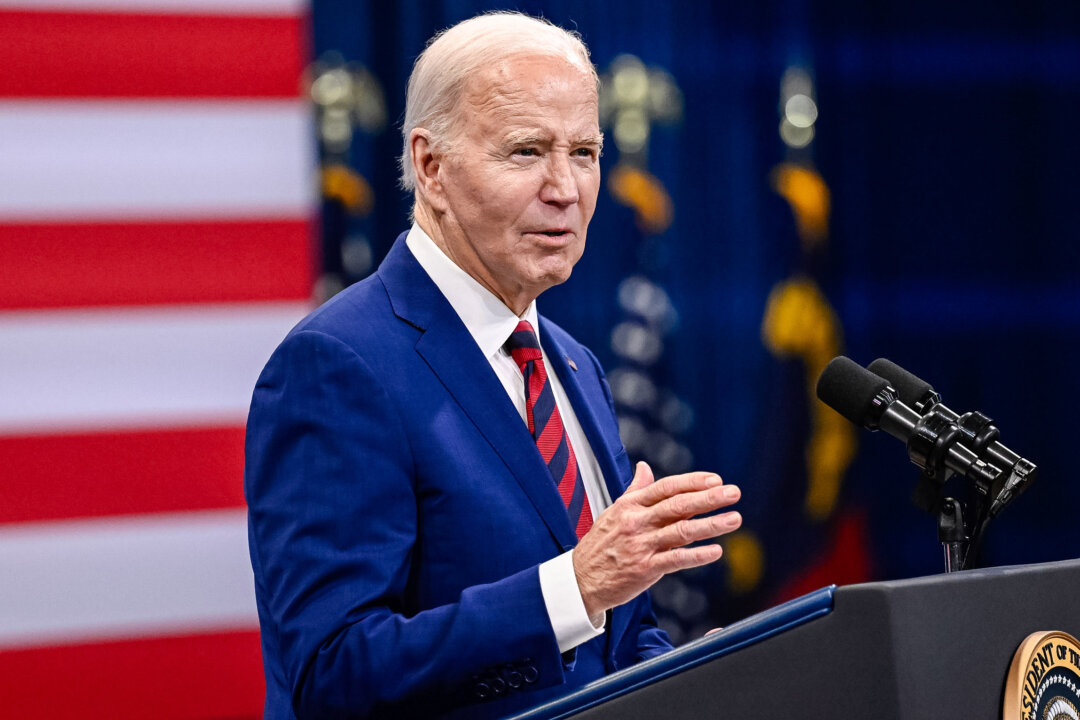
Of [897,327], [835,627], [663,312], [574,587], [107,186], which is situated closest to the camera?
[835,627]

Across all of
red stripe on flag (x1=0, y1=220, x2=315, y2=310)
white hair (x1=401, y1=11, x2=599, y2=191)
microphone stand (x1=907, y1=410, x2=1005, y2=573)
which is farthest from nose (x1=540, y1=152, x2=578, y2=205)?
red stripe on flag (x1=0, y1=220, x2=315, y2=310)

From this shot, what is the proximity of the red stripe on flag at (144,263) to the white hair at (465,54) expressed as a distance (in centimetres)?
124

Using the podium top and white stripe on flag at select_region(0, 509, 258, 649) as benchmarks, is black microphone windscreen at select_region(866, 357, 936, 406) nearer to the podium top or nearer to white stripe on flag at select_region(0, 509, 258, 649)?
the podium top

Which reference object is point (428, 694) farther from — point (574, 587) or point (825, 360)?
point (825, 360)

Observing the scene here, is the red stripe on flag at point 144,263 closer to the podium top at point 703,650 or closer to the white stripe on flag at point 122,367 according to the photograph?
the white stripe on flag at point 122,367

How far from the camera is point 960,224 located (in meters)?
3.51

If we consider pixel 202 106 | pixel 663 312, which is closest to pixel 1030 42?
pixel 663 312

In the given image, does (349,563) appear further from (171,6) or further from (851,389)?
(171,6)

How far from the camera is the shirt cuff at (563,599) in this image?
40.2 inches

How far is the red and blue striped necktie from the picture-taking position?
1288 millimetres

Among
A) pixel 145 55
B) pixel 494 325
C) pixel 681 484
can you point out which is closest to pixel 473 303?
pixel 494 325

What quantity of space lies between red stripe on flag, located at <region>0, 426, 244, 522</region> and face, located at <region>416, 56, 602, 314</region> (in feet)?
4.31

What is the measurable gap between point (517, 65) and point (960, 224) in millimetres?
2551

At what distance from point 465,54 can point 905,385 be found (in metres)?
0.61
